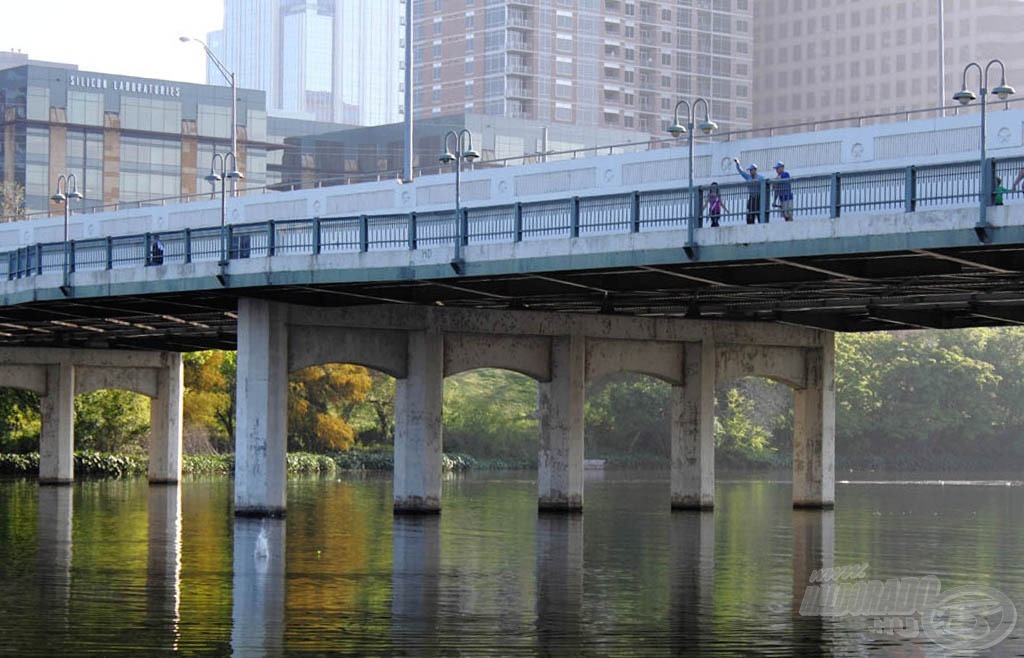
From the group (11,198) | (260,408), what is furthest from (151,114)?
(260,408)

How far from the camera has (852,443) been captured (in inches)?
5054

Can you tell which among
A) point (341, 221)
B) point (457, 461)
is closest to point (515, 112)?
point (457, 461)

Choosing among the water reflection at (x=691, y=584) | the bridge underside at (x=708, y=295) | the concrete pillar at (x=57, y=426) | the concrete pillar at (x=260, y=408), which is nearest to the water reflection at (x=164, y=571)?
the concrete pillar at (x=260, y=408)

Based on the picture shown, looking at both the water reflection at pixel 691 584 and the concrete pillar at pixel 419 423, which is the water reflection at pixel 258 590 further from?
the water reflection at pixel 691 584

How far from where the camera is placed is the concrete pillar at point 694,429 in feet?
196

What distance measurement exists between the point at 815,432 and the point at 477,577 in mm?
29860

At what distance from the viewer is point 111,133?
16100 centimetres

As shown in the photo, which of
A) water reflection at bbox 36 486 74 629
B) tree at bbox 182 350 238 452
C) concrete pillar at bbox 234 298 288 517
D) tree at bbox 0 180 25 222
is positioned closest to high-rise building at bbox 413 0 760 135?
tree at bbox 0 180 25 222

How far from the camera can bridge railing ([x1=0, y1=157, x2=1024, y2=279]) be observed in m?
36.5

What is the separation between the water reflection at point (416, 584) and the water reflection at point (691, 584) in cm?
378

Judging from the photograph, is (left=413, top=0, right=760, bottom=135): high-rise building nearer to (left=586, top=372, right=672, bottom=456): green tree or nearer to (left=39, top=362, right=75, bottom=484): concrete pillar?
(left=586, top=372, right=672, bottom=456): green tree

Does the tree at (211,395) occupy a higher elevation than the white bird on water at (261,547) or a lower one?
higher

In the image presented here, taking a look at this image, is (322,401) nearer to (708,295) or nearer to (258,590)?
(708,295)

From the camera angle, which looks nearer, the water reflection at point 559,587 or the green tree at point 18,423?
the water reflection at point 559,587
